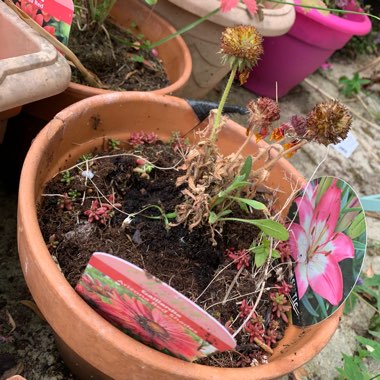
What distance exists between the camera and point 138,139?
3.36 ft

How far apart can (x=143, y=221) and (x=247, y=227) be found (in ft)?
0.67

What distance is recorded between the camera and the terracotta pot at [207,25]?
51.9 inches

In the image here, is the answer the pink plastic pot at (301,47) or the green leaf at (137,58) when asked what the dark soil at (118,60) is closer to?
the green leaf at (137,58)

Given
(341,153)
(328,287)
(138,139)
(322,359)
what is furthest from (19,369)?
(341,153)

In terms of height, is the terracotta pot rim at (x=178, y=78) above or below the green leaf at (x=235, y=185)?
below

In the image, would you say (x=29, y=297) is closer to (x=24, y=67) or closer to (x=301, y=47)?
(x=24, y=67)

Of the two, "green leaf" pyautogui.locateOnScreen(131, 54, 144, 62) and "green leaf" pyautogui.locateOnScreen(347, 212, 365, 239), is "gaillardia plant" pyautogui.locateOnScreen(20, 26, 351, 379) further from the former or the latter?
"green leaf" pyautogui.locateOnScreen(131, 54, 144, 62)

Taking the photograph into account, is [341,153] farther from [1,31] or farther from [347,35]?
[1,31]

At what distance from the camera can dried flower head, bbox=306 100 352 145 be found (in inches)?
27.1

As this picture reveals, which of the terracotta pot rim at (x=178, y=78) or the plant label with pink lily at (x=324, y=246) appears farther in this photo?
the terracotta pot rim at (x=178, y=78)

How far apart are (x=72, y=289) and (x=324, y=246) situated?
0.42 meters

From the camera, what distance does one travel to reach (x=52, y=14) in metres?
0.96

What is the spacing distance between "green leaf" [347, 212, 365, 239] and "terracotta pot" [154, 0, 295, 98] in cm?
65

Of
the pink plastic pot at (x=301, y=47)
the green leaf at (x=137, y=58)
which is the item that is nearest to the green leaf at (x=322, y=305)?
the green leaf at (x=137, y=58)
